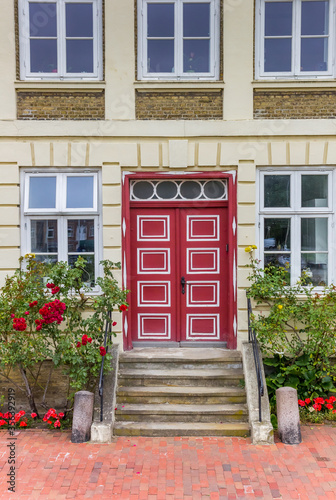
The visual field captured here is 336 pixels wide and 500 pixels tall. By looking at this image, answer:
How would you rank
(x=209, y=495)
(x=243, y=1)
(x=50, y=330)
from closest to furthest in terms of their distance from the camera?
(x=209, y=495) → (x=50, y=330) → (x=243, y=1)

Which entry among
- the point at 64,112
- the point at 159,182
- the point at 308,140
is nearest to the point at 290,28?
the point at 308,140

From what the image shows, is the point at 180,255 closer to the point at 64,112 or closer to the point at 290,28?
the point at 64,112

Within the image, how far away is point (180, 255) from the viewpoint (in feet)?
26.0

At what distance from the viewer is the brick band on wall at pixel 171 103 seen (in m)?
7.57

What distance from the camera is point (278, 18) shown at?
7633mm

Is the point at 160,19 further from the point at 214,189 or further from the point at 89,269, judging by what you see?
the point at 89,269

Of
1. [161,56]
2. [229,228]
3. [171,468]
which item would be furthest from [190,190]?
[171,468]

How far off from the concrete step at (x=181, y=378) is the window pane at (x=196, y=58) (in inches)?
197

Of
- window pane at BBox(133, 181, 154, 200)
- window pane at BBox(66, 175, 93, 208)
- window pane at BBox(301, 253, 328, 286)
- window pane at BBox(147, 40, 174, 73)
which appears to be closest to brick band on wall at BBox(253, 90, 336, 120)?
window pane at BBox(147, 40, 174, 73)

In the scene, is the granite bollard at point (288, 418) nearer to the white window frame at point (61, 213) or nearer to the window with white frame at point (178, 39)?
the white window frame at point (61, 213)

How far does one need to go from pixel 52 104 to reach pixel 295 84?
401 centimetres

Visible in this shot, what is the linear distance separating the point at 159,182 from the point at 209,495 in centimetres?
480

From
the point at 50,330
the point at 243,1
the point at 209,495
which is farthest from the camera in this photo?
the point at 243,1

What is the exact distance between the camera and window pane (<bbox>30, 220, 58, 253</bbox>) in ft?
25.1
